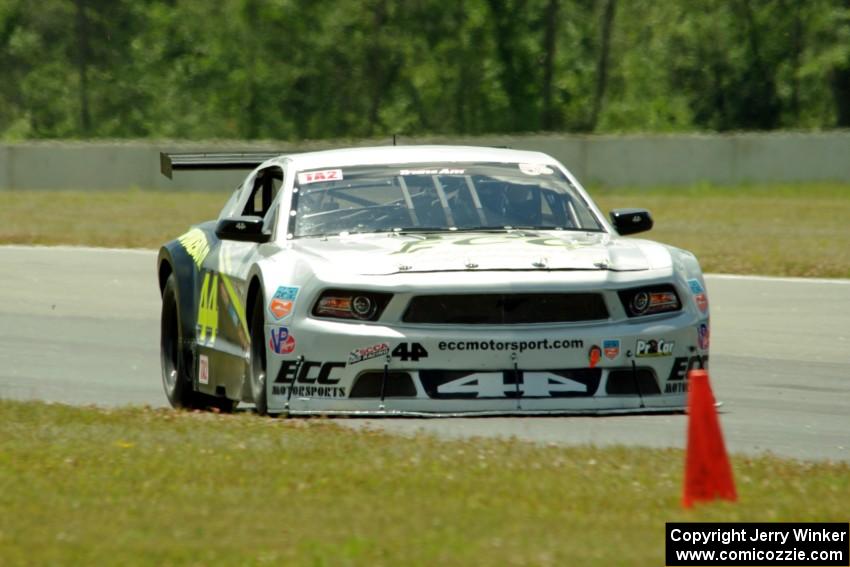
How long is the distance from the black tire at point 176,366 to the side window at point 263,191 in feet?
2.02

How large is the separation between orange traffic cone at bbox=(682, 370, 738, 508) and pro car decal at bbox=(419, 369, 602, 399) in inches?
79.5

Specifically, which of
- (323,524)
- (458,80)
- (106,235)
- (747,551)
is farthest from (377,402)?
(458,80)

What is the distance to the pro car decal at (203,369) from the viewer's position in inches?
384

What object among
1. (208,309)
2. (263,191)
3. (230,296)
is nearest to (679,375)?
(230,296)

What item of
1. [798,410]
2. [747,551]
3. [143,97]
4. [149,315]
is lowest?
[143,97]

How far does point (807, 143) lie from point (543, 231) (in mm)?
24642

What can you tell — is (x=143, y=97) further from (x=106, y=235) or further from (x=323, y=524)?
(x=323, y=524)

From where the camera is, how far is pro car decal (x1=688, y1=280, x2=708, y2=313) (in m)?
8.41

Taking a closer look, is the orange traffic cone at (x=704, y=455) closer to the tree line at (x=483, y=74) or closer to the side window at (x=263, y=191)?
the side window at (x=263, y=191)

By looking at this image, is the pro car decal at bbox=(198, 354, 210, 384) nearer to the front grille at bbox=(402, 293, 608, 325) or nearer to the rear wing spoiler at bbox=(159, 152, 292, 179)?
the rear wing spoiler at bbox=(159, 152, 292, 179)

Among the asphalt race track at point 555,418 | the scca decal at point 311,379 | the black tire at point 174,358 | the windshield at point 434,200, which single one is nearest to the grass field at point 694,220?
the asphalt race track at point 555,418

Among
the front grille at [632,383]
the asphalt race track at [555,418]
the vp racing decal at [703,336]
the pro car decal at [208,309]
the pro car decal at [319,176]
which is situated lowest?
the asphalt race track at [555,418]

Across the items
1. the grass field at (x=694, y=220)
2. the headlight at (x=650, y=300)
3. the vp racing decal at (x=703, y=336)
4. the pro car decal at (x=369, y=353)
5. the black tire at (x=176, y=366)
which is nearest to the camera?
the pro car decal at (x=369, y=353)

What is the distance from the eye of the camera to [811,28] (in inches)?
1791
